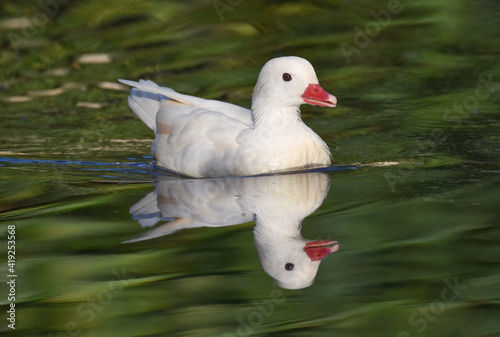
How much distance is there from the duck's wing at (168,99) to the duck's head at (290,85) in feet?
1.21

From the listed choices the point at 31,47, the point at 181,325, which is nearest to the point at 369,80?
the point at 31,47

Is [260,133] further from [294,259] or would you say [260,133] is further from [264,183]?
[294,259]

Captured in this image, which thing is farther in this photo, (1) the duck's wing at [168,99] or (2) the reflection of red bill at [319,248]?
→ (1) the duck's wing at [168,99]

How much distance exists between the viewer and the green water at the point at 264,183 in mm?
4922

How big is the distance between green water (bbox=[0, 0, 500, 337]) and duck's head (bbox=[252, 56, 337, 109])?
739 mm

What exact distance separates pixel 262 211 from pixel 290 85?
1.66 meters

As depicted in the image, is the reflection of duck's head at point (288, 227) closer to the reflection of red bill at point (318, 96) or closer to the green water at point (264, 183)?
the green water at point (264, 183)

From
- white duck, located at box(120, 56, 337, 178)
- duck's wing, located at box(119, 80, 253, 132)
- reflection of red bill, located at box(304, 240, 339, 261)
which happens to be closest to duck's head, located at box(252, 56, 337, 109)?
white duck, located at box(120, 56, 337, 178)

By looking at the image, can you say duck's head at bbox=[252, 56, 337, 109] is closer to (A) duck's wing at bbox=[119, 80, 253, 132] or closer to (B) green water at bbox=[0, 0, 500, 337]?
(A) duck's wing at bbox=[119, 80, 253, 132]

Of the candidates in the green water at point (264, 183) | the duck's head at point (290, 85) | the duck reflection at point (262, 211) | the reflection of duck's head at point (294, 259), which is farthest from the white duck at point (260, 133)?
the reflection of duck's head at point (294, 259)

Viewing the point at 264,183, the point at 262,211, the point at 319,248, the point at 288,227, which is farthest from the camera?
the point at 264,183

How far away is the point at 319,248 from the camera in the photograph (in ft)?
18.7

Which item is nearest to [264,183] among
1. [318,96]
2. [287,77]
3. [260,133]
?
[260,133]

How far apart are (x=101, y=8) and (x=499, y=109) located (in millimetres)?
7481
